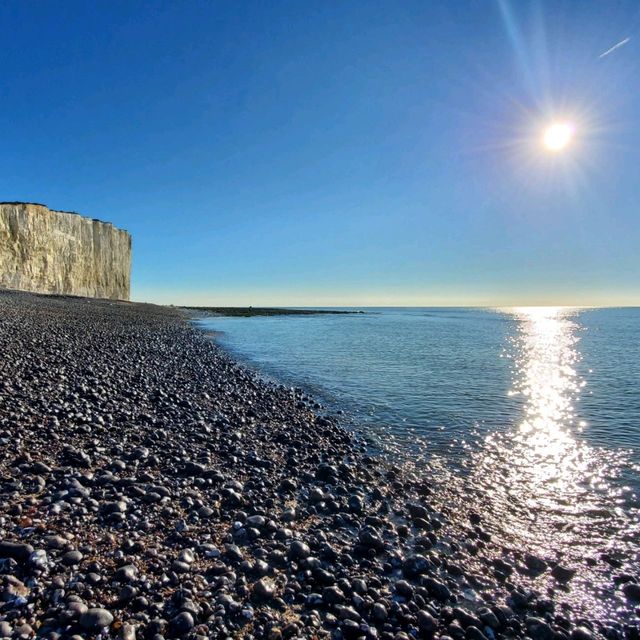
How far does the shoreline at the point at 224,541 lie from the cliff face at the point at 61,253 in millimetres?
54697

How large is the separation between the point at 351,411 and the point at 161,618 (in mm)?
8823

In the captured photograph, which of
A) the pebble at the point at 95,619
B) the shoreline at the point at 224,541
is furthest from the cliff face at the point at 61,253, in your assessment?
the pebble at the point at 95,619

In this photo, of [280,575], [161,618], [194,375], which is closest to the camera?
[161,618]

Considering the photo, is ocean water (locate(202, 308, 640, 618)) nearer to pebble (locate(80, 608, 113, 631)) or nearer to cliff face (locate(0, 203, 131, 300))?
pebble (locate(80, 608, 113, 631))

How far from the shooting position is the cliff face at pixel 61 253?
50781 mm

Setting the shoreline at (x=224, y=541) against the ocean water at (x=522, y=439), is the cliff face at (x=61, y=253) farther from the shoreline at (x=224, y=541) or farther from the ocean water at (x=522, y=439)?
the shoreline at (x=224, y=541)

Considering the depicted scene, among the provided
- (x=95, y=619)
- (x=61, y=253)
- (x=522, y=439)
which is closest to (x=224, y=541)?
(x=95, y=619)

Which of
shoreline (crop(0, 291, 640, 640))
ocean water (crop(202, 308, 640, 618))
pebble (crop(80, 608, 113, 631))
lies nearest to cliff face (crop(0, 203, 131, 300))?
ocean water (crop(202, 308, 640, 618))

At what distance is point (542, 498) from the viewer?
6527mm

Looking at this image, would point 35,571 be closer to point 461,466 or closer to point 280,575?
point 280,575

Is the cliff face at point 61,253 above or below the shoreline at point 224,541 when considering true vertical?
above

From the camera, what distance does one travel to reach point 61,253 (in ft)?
197

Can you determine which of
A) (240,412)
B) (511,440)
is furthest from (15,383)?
(511,440)

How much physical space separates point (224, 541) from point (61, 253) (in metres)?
69.0
